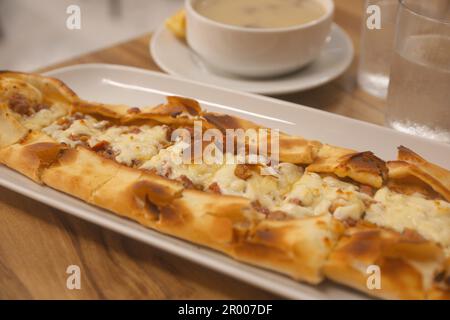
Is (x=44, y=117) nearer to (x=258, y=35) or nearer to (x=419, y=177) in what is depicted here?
(x=258, y=35)

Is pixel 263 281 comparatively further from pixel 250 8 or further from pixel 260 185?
pixel 250 8

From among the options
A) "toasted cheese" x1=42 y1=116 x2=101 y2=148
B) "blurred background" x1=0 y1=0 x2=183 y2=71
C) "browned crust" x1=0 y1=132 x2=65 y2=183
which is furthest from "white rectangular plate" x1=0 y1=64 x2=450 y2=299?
"blurred background" x1=0 y1=0 x2=183 y2=71

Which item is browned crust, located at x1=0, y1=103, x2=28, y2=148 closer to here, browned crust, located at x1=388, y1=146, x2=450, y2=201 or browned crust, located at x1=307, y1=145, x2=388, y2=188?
browned crust, located at x1=307, y1=145, x2=388, y2=188

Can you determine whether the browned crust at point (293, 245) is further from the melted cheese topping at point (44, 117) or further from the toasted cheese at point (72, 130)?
the melted cheese topping at point (44, 117)

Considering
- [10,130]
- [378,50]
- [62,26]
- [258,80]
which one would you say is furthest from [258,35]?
[62,26]

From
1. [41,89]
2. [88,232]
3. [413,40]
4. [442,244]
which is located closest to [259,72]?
[413,40]
